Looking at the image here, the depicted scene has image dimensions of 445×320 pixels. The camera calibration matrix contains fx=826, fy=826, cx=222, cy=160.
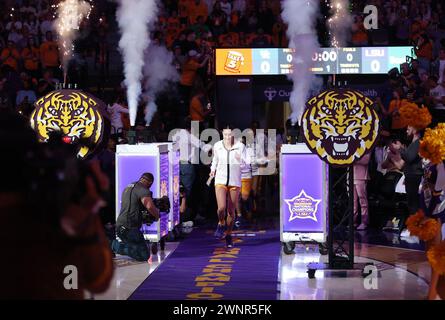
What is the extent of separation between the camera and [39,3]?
22.4 meters

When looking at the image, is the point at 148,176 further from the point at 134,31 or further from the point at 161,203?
the point at 134,31

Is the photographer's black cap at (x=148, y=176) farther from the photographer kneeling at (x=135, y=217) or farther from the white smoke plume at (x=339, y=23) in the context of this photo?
the white smoke plume at (x=339, y=23)

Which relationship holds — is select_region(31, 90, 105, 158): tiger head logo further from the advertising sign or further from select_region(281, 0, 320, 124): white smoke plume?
select_region(281, 0, 320, 124): white smoke plume

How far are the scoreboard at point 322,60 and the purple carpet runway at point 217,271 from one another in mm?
4913

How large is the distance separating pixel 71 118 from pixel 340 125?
338 centimetres

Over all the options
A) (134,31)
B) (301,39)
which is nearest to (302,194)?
(134,31)

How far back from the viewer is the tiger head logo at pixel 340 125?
10453 millimetres

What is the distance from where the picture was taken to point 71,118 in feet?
31.3

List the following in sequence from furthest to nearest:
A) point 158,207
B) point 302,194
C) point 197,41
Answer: point 197,41
point 302,194
point 158,207

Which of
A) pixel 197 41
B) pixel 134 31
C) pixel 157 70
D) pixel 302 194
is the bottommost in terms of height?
pixel 302 194

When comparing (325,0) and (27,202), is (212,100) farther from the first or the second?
(27,202)

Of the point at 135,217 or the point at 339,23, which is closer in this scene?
the point at 135,217

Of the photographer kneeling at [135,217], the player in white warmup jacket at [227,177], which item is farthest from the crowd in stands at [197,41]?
the photographer kneeling at [135,217]

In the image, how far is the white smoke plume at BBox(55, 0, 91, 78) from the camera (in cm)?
2009
